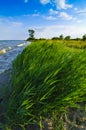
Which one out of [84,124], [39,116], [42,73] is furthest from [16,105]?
[84,124]

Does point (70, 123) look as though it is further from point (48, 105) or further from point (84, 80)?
point (84, 80)

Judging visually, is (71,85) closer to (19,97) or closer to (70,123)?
(70,123)

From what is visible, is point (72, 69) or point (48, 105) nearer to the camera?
point (48, 105)

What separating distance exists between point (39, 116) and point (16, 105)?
0.92 feet

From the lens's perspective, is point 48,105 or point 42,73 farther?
point 42,73

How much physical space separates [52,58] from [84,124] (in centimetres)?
118

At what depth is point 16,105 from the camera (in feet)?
9.46

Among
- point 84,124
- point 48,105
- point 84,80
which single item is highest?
point 84,80

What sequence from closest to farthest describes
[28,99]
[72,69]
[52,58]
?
1. [28,99]
2. [72,69]
3. [52,58]

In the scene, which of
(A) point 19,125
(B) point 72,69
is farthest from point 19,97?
(B) point 72,69

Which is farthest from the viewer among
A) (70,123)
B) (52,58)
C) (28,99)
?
(52,58)

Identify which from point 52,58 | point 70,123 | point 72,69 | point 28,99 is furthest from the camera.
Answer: point 52,58

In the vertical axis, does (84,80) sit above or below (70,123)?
above

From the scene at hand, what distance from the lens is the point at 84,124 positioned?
3025mm
